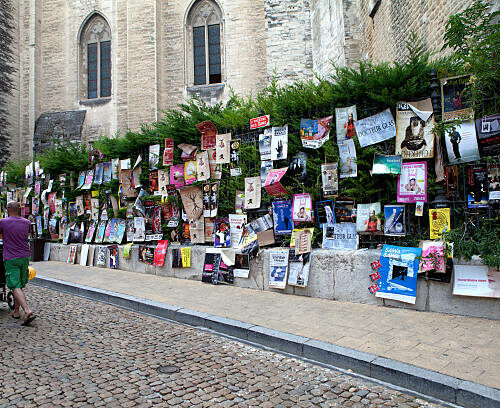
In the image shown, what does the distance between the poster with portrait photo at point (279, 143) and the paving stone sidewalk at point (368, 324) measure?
2.26 metres

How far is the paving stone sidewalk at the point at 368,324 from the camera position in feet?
11.5

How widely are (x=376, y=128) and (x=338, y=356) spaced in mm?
3276

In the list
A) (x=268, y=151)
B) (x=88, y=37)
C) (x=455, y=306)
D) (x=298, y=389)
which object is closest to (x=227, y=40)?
(x=88, y=37)

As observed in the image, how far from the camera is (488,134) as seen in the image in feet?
15.5

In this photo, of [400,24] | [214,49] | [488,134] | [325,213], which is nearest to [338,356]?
[325,213]

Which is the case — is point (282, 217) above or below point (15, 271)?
above

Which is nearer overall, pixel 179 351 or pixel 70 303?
pixel 179 351

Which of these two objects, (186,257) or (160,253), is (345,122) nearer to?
(186,257)

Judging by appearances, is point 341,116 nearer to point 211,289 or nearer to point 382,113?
point 382,113

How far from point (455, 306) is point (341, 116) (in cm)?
301

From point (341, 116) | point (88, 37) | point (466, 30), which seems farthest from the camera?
point (88, 37)

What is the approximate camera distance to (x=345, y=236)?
231 inches

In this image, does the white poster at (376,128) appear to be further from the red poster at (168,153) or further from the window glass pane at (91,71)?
the window glass pane at (91,71)

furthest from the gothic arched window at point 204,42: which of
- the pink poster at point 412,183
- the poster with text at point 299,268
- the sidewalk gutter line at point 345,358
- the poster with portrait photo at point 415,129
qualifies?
the pink poster at point 412,183
